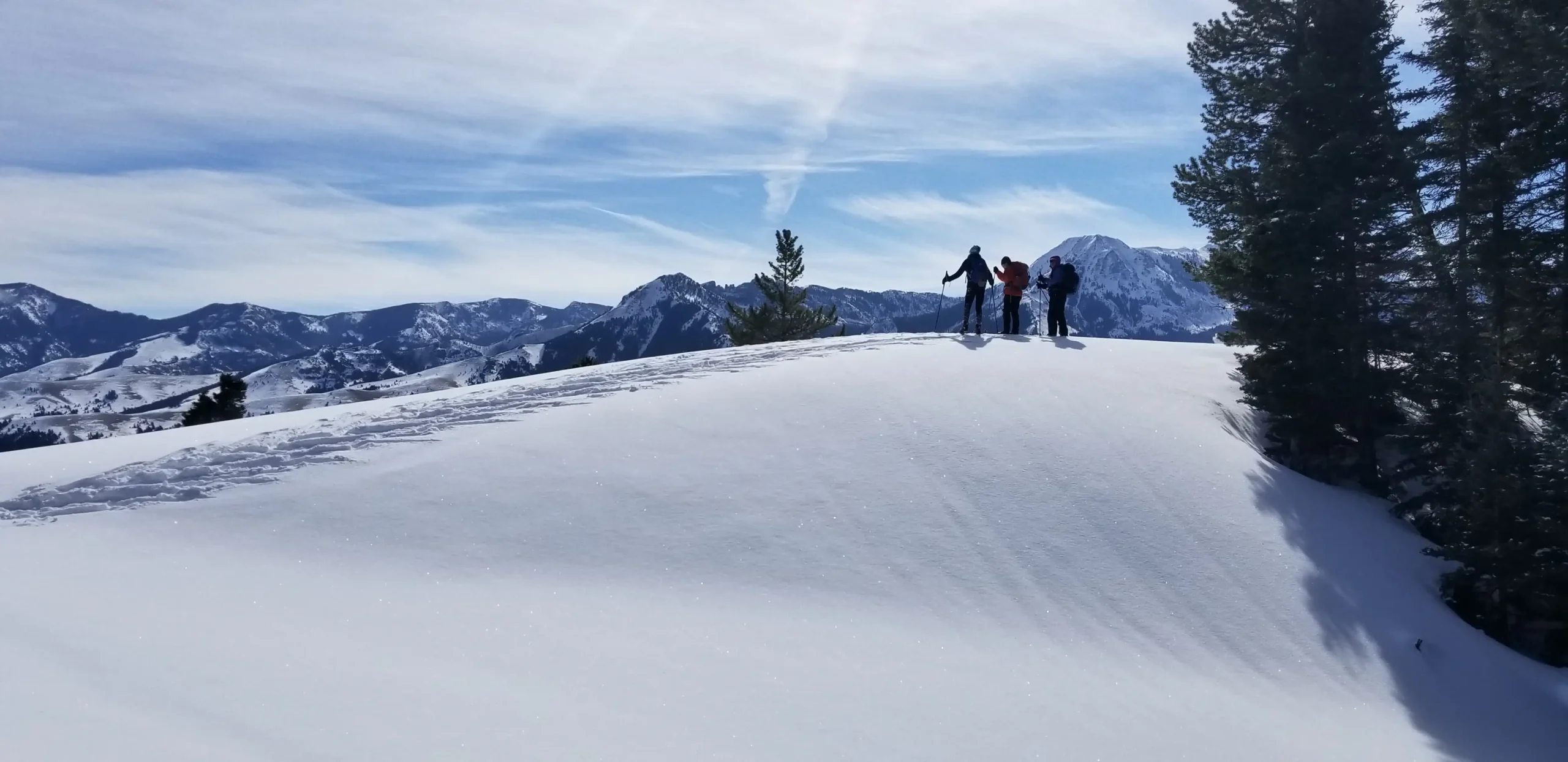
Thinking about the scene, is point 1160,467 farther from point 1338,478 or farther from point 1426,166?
point 1426,166

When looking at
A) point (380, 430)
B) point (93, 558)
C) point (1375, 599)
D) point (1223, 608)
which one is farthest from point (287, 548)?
point (1375, 599)

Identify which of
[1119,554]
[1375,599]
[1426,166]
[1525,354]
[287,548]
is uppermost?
[1426,166]

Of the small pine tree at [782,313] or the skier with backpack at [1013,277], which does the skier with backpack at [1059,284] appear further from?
the small pine tree at [782,313]

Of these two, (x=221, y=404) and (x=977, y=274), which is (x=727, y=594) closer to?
(x=977, y=274)

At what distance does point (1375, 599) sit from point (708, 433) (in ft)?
30.9

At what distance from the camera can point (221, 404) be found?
37594 mm

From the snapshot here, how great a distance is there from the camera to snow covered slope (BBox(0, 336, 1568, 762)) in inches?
263

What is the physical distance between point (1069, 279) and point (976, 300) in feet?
7.39

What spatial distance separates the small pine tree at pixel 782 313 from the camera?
4275 cm

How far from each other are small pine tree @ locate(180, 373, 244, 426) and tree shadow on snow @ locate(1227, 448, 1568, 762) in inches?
1477

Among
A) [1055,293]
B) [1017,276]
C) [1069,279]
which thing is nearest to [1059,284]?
[1069,279]

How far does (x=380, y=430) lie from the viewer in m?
13.2

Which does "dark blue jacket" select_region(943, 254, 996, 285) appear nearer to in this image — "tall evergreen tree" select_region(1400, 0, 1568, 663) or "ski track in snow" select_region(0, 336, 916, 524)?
"ski track in snow" select_region(0, 336, 916, 524)

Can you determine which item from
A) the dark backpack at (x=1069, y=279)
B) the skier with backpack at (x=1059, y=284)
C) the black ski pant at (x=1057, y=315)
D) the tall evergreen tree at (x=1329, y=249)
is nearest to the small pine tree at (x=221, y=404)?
the black ski pant at (x=1057, y=315)
